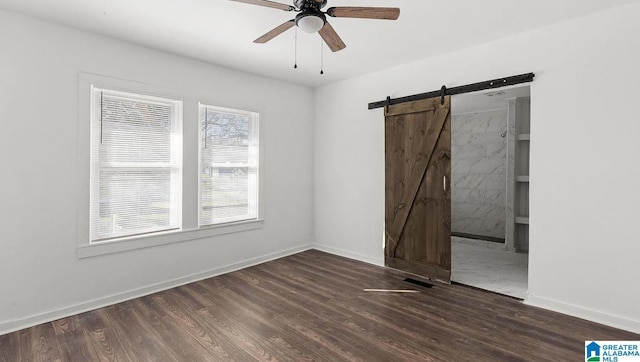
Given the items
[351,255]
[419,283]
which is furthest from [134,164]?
[419,283]

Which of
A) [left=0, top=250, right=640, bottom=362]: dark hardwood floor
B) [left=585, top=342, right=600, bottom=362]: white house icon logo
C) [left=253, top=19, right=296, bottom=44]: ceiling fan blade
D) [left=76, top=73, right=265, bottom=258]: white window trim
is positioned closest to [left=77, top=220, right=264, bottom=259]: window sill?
[left=76, top=73, right=265, bottom=258]: white window trim

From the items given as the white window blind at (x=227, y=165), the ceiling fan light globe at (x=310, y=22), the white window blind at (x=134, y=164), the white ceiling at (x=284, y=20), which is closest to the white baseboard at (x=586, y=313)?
the white ceiling at (x=284, y=20)

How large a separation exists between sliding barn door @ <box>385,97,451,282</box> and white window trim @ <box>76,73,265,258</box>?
74.8 inches

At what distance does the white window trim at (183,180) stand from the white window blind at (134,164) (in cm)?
6

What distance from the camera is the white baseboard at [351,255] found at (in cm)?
444

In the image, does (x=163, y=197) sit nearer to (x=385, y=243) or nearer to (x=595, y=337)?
(x=385, y=243)

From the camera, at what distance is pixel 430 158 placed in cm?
386

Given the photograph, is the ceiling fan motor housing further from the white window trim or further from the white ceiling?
the white window trim

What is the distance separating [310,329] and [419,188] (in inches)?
88.7

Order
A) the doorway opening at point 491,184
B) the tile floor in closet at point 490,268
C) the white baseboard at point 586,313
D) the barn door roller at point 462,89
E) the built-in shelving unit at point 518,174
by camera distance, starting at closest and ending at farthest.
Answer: the white baseboard at point 586,313 → the barn door roller at point 462,89 → the tile floor in closet at point 490,268 → the doorway opening at point 491,184 → the built-in shelving unit at point 518,174

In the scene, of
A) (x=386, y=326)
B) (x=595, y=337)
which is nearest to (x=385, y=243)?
(x=386, y=326)

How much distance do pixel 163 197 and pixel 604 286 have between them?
4544 mm

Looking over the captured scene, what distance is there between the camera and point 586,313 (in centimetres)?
279

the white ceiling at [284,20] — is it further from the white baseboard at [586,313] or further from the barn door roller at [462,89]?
the white baseboard at [586,313]
